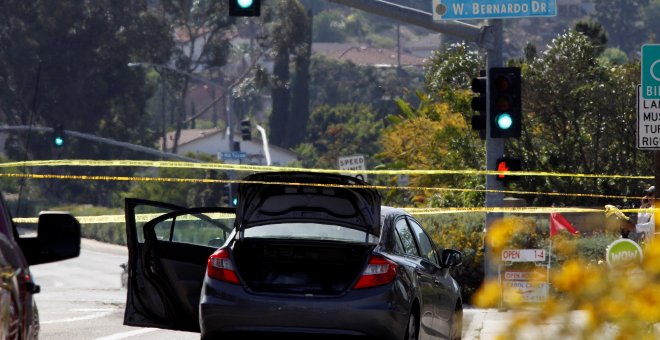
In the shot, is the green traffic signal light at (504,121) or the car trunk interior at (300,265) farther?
the green traffic signal light at (504,121)

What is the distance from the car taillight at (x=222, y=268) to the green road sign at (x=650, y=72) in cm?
467

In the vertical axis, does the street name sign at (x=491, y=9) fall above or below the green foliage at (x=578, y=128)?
above

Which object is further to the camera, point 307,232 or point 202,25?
point 202,25

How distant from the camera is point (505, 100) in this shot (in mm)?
19234

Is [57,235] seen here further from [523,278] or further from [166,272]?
[523,278]

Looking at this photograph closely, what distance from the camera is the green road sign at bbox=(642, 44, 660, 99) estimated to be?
44.8ft

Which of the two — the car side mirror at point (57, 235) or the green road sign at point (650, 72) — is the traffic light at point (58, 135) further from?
the car side mirror at point (57, 235)

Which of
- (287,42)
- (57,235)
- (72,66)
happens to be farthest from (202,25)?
(57,235)

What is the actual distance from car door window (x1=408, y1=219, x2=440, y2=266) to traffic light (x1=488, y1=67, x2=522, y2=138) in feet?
20.2

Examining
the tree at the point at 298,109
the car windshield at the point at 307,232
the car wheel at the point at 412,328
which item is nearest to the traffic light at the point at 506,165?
the car wheel at the point at 412,328

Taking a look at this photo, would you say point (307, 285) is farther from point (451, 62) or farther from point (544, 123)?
point (451, 62)

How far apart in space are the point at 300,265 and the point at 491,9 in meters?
8.68

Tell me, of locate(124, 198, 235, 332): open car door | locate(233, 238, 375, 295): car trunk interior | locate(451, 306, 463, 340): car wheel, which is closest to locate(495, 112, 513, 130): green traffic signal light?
locate(451, 306, 463, 340): car wheel

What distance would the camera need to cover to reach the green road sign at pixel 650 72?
44.8 ft
